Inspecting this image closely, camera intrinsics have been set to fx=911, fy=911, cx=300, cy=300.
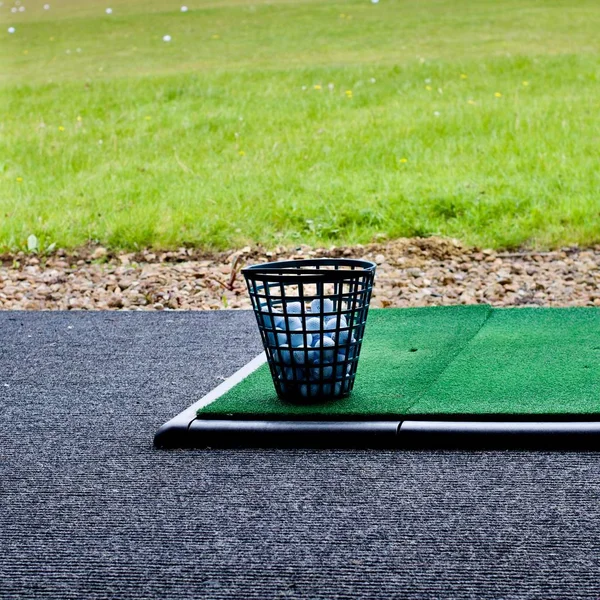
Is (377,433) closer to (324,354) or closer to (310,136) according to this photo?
(324,354)

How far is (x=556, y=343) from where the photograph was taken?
10.7 feet

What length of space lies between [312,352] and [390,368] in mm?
484

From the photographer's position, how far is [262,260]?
547 cm

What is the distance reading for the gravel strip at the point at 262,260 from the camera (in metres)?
4.65

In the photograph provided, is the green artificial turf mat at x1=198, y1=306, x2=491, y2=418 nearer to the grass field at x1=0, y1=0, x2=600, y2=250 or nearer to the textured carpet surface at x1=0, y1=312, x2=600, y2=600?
the textured carpet surface at x1=0, y1=312, x2=600, y2=600

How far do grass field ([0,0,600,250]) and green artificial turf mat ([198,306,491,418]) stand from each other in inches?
73.5

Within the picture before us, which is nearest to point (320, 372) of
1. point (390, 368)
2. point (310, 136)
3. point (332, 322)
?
point (332, 322)

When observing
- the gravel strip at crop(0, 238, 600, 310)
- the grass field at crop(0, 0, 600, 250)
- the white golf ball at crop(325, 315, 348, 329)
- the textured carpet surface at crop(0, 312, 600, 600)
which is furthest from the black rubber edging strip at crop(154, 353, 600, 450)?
the grass field at crop(0, 0, 600, 250)

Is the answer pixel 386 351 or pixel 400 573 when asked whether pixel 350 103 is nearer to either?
pixel 386 351

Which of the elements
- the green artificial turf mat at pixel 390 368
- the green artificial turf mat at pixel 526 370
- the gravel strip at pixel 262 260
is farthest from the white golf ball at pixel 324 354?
the gravel strip at pixel 262 260

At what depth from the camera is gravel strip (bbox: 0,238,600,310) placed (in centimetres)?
465

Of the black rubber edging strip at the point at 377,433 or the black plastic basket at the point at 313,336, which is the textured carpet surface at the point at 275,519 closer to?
the black rubber edging strip at the point at 377,433

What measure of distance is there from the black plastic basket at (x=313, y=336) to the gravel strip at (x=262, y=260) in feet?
6.44

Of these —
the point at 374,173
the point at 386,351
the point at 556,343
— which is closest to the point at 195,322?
the point at 386,351
